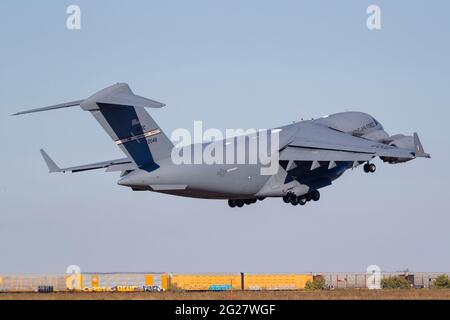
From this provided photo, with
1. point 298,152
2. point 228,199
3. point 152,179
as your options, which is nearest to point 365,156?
point 298,152

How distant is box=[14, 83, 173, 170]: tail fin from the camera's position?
128 ft

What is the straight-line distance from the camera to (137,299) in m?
32.7

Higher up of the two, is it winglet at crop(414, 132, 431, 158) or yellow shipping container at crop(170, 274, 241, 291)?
winglet at crop(414, 132, 431, 158)

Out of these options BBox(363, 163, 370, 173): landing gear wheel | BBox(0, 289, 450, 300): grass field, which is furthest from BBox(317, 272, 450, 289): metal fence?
BBox(0, 289, 450, 300): grass field

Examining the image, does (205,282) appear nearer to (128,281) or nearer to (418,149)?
(128,281)

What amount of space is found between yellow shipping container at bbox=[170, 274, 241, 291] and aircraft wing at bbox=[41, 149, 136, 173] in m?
8.11

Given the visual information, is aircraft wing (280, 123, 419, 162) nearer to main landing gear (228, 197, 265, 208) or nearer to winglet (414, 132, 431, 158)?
winglet (414, 132, 431, 158)

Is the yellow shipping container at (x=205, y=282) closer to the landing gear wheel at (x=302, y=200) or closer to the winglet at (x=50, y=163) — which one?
the landing gear wheel at (x=302, y=200)

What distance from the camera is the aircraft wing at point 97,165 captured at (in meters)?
44.4

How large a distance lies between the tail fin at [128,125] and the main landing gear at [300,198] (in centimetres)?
716

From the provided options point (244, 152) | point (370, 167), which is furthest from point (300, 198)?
point (244, 152)

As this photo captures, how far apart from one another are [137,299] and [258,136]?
42.6 ft

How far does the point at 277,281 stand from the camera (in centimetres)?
5397
